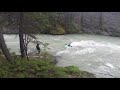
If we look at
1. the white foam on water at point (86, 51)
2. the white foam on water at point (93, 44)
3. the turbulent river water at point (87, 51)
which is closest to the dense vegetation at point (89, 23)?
the turbulent river water at point (87, 51)

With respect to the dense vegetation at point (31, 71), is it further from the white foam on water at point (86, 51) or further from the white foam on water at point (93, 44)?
the white foam on water at point (93, 44)

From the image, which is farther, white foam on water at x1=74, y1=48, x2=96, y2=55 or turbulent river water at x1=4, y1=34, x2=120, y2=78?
white foam on water at x1=74, y1=48, x2=96, y2=55

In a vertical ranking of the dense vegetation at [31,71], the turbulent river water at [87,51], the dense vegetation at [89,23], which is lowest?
the turbulent river water at [87,51]

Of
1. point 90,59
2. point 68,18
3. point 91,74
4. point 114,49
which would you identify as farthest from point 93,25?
point 91,74

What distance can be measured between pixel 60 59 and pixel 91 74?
1.73 meters

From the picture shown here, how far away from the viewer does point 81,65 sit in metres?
7.41

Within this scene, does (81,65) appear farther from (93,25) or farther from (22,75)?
(93,25)

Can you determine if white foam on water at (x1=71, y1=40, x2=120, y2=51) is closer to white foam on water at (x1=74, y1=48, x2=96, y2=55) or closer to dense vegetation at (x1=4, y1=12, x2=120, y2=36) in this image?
white foam on water at (x1=74, y1=48, x2=96, y2=55)

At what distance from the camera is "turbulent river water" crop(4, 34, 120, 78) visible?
725 cm

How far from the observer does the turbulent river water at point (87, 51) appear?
285 inches

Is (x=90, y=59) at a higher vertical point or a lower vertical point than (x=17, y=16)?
lower

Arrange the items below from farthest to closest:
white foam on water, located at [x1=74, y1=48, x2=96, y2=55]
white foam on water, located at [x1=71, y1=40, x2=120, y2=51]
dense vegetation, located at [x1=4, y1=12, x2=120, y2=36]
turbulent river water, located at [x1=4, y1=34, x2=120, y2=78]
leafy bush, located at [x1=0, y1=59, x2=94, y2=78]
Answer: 1. dense vegetation, located at [x1=4, y1=12, x2=120, y2=36]
2. white foam on water, located at [x1=71, y1=40, x2=120, y2=51]
3. white foam on water, located at [x1=74, y1=48, x2=96, y2=55]
4. turbulent river water, located at [x1=4, y1=34, x2=120, y2=78]
5. leafy bush, located at [x1=0, y1=59, x2=94, y2=78]

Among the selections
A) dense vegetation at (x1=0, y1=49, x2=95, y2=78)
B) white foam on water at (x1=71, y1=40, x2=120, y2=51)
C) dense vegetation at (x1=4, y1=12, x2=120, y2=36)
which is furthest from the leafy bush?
dense vegetation at (x1=4, y1=12, x2=120, y2=36)
